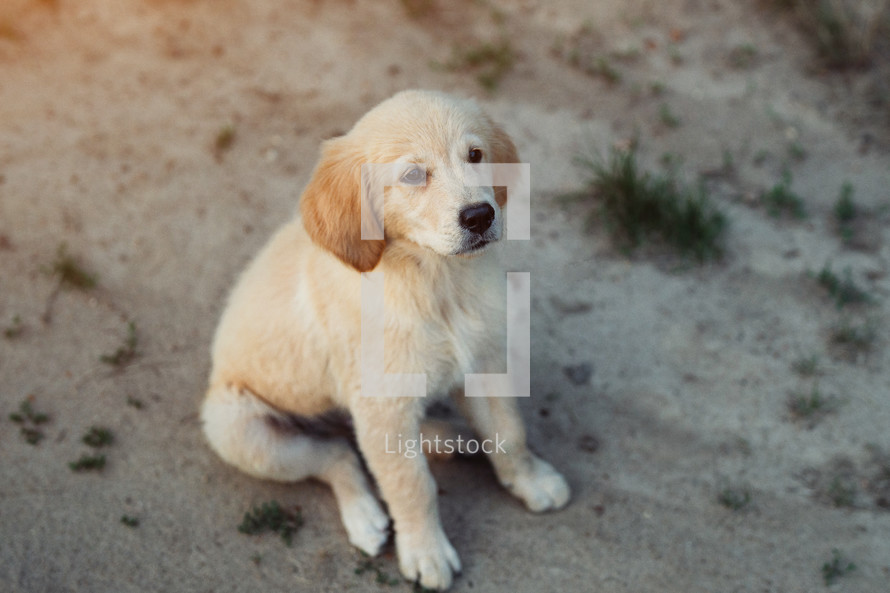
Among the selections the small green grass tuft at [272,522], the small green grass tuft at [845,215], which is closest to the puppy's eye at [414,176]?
the small green grass tuft at [272,522]

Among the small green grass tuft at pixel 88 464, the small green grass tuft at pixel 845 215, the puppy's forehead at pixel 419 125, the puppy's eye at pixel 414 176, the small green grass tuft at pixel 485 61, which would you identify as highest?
the small green grass tuft at pixel 485 61

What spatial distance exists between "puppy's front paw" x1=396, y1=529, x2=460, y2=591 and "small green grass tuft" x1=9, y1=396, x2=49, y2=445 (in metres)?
1.70

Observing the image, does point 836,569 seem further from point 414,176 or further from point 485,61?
point 485,61

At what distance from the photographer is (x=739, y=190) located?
452 cm

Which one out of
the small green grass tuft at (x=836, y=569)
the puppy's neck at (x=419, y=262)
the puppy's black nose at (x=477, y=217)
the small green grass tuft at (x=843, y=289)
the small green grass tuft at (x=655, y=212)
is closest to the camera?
the puppy's black nose at (x=477, y=217)

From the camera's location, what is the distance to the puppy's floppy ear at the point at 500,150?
8.57 feet

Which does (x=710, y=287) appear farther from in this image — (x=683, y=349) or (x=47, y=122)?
(x=47, y=122)

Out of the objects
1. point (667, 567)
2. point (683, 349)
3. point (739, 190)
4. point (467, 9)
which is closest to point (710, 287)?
point (683, 349)

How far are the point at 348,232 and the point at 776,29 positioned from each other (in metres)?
4.31

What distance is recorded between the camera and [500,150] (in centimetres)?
266

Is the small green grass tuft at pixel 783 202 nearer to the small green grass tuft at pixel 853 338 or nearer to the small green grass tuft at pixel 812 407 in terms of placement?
the small green grass tuft at pixel 853 338

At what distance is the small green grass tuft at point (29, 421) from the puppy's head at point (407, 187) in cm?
176

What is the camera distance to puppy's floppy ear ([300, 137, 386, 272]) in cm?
242

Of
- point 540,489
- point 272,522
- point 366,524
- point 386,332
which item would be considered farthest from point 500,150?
point 272,522
